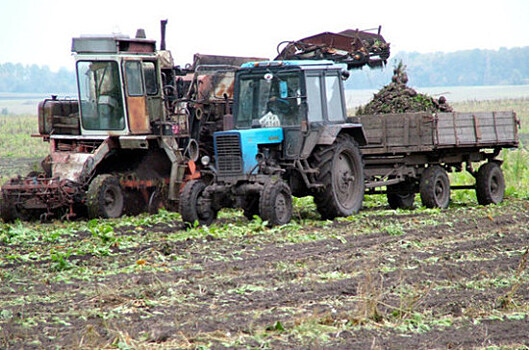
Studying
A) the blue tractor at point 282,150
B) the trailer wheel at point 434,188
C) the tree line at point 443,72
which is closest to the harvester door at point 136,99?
the blue tractor at point 282,150

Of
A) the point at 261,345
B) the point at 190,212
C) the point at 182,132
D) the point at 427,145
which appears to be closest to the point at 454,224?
the point at 427,145

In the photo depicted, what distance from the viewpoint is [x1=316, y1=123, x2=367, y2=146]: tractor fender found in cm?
1395

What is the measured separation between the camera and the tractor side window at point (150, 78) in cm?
1681

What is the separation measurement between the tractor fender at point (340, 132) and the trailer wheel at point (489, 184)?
10.2ft

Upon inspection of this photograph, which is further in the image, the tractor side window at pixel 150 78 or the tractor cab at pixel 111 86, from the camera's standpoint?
the tractor side window at pixel 150 78

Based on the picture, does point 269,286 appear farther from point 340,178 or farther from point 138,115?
point 138,115

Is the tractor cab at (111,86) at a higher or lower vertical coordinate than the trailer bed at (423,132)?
higher

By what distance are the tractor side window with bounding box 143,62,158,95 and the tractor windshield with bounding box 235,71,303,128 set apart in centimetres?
308

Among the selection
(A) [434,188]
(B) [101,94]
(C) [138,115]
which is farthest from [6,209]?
(A) [434,188]

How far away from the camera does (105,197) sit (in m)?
15.5

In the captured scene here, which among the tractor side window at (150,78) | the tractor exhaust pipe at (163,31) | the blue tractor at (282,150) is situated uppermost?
the tractor exhaust pipe at (163,31)

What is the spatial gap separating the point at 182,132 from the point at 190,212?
3.88 m

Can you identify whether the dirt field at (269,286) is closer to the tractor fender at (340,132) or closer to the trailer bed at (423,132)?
the tractor fender at (340,132)

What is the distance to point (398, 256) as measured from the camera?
10.6m
